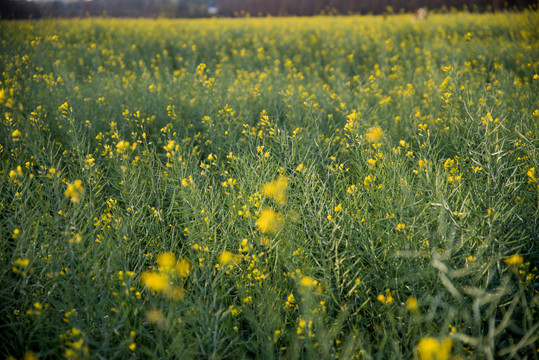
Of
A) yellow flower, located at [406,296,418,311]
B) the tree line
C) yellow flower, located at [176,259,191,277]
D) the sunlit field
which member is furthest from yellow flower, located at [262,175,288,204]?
the tree line

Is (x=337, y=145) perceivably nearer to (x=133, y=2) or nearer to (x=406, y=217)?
(x=406, y=217)

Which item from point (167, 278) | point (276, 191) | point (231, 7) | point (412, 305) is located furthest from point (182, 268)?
point (231, 7)

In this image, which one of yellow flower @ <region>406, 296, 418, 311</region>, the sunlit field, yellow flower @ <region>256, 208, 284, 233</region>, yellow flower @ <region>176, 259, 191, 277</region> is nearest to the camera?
yellow flower @ <region>406, 296, 418, 311</region>

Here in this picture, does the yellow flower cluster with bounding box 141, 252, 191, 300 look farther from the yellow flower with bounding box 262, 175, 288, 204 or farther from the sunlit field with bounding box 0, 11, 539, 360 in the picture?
the yellow flower with bounding box 262, 175, 288, 204

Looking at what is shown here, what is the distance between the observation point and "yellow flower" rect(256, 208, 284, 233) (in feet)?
6.26

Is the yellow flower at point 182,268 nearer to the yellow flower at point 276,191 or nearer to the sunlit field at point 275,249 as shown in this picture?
the sunlit field at point 275,249

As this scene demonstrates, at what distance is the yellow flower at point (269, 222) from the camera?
1909 mm

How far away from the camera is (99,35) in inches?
352

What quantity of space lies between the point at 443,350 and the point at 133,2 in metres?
19.5

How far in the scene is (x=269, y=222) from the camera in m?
1.92

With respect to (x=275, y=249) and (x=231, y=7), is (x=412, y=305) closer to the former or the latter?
(x=275, y=249)

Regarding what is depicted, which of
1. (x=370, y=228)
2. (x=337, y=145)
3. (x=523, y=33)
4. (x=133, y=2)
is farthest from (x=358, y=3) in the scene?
(x=370, y=228)

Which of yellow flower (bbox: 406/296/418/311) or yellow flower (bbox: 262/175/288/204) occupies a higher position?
yellow flower (bbox: 262/175/288/204)

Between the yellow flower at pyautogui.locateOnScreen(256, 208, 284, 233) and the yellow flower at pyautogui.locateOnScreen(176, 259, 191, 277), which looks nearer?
the yellow flower at pyautogui.locateOnScreen(176, 259, 191, 277)
